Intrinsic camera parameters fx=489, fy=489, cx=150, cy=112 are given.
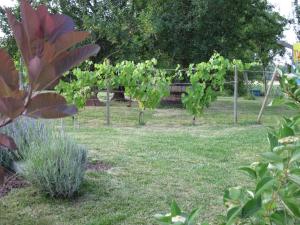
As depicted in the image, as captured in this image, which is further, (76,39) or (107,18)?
(107,18)

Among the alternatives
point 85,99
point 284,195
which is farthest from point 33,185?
point 85,99

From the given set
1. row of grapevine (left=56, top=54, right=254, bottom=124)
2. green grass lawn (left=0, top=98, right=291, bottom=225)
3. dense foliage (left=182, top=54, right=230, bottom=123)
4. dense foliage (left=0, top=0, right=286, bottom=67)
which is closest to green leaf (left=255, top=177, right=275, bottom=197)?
green grass lawn (left=0, top=98, right=291, bottom=225)

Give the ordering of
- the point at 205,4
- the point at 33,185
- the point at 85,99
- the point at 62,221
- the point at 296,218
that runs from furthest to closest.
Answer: the point at 205,4 → the point at 85,99 → the point at 33,185 → the point at 62,221 → the point at 296,218

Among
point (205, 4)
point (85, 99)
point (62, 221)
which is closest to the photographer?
point (62, 221)

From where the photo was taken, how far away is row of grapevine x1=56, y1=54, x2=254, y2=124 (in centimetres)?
1168

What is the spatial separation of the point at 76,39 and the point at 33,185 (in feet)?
11.8

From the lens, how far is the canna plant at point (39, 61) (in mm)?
1073

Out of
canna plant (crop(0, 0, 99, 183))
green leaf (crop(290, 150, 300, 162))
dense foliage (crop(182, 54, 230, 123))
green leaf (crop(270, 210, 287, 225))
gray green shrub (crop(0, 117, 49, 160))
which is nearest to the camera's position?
canna plant (crop(0, 0, 99, 183))

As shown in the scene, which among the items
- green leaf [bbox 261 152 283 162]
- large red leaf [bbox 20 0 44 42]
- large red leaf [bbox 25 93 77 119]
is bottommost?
green leaf [bbox 261 152 283 162]

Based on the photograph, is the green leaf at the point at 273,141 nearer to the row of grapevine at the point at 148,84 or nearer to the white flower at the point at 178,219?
the white flower at the point at 178,219

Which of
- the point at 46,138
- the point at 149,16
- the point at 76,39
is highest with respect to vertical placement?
the point at 149,16

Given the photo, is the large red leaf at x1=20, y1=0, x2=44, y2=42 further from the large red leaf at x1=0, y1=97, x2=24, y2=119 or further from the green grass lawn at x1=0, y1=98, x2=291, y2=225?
the green grass lawn at x1=0, y1=98, x2=291, y2=225

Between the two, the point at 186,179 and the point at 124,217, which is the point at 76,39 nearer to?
the point at 124,217

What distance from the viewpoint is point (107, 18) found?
17.7 metres
